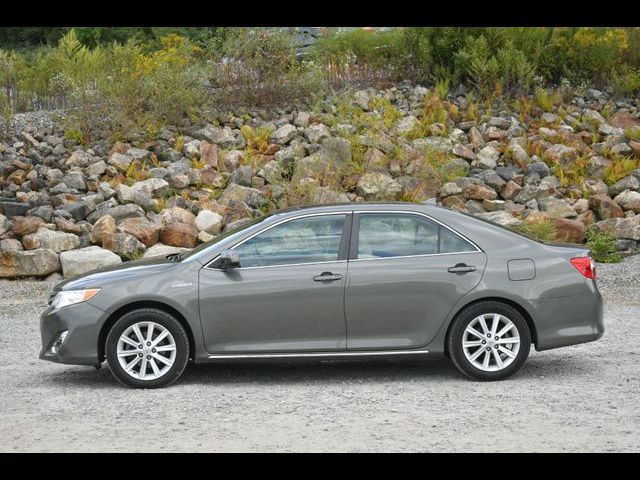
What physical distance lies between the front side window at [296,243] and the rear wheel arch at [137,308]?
0.65m

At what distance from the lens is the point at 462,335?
27.1ft

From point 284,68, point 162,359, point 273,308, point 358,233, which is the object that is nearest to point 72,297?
point 162,359

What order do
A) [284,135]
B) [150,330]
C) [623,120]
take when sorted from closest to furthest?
[150,330]
[284,135]
[623,120]

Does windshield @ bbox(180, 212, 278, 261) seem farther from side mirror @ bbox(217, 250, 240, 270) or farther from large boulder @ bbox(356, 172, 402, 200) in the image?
large boulder @ bbox(356, 172, 402, 200)

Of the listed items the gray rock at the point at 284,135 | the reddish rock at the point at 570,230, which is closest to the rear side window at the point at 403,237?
the reddish rock at the point at 570,230

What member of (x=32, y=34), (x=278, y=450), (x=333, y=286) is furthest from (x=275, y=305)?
(x=32, y=34)

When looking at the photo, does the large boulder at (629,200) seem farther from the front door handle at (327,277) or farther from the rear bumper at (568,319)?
the front door handle at (327,277)

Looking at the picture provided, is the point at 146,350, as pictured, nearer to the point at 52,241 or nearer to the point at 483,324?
the point at 483,324

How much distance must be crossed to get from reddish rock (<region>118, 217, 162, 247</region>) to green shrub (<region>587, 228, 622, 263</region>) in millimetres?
6537

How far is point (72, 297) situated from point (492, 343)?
3407 millimetres

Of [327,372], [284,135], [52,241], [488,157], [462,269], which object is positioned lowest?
[327,372]

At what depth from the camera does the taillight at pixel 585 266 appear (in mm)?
8469

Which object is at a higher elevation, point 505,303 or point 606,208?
point 606,208

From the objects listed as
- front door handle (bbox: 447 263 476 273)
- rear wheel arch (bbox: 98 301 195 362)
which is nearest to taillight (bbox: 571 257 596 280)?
front door handle (bbox: 447 263 476 273)
